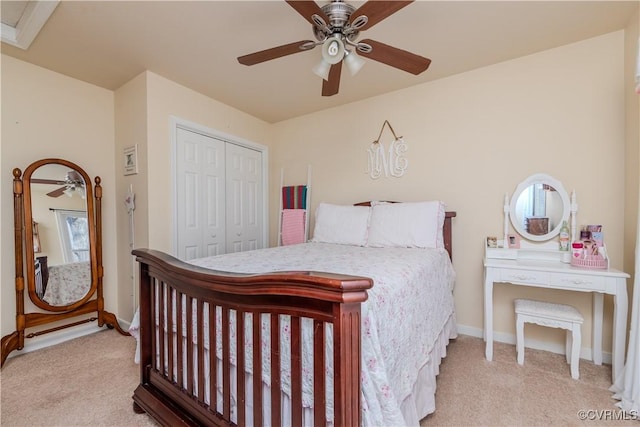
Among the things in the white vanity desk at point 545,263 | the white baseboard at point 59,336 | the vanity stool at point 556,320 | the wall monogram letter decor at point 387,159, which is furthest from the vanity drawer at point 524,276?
the white baseboard at point 59,336

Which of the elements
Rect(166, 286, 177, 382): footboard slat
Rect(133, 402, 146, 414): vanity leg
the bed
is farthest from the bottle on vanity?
Rect(133, 402, 146, 414): vanity leg

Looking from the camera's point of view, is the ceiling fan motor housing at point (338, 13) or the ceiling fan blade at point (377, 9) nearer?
the ceiling fan blade at point (377, 9)

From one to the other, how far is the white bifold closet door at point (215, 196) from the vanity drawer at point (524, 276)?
2788mm

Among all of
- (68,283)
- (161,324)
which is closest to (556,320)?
(161,324)

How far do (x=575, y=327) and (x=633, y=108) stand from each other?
4.93 feet

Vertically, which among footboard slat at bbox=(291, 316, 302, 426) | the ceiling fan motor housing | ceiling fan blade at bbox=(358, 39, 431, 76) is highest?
the ceiling fan motor housing

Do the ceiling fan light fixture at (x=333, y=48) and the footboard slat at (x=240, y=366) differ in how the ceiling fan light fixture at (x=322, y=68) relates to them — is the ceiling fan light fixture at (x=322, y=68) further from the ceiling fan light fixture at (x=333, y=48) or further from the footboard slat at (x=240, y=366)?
the footboard slat at (x=240, y=366)

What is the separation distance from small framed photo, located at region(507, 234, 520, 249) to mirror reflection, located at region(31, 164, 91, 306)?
377 cm

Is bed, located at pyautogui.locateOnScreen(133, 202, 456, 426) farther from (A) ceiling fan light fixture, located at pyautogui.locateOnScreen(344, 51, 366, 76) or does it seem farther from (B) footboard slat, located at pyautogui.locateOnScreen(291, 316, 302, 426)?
(A) ceiling fan light fixture, located at pyautogui.locateOnScreen(344, 51, 366, 76)

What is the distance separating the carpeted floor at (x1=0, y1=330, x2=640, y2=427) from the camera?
155 cm

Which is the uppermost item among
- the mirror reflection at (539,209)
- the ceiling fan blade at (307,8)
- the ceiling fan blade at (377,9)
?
the ceiling fan blade at (307,8)

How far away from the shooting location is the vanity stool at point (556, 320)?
1879 millimetres

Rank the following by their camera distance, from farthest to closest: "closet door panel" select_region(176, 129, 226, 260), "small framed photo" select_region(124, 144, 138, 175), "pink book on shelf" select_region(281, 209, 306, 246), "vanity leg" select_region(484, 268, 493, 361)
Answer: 1. "pink book on shelf" select_region(281, 209, 306, 246)
2. "closet door panel" select_region(176, 129, 226, 260)
3. "small framed photo" select_region(124, 144, 138, 175)
4. "vanity leg" select_region(484, 268, 493, 361)

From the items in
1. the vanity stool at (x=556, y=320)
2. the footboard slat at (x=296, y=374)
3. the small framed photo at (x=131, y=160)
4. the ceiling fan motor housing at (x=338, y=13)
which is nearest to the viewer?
the footboard slat at (x=296, y=374)
